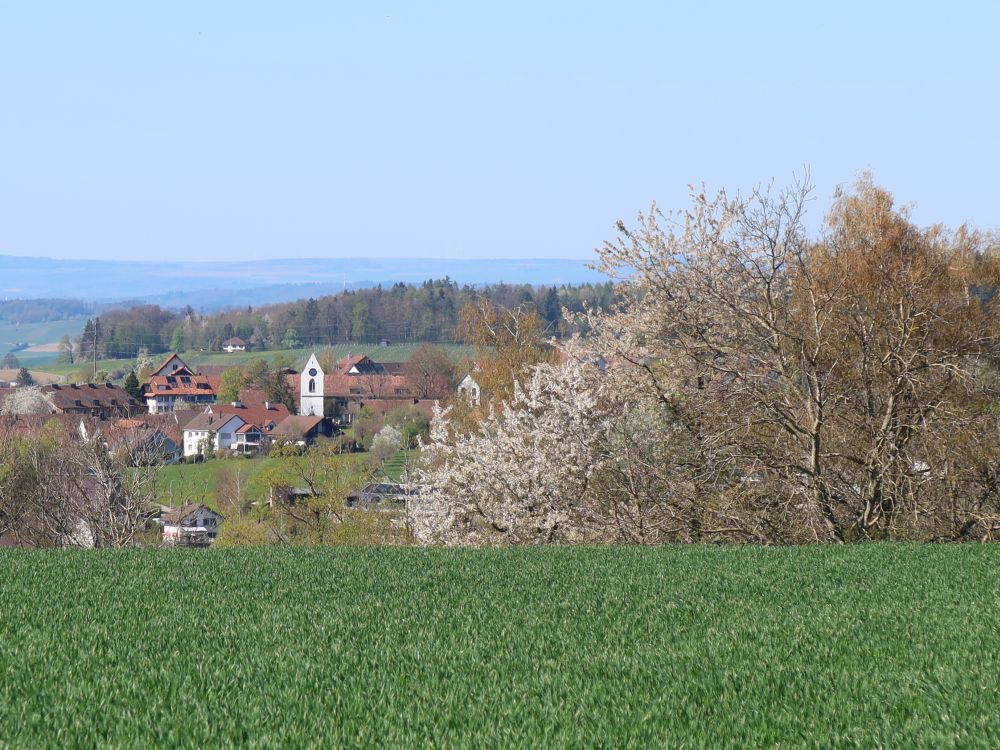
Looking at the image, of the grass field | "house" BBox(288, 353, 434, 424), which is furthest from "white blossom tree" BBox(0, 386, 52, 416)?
"house" BBox(288, 353, 434, 424)

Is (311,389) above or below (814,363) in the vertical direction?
below

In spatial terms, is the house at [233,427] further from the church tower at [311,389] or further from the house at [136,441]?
the house at [136,441]

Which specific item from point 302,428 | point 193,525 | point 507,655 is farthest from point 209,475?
point 507,655

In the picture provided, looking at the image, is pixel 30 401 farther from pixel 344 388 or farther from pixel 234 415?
pixel 344 388

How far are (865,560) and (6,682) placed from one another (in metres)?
11.6

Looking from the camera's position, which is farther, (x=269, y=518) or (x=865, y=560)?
(x=269, y=518)

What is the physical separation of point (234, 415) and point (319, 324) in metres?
75.1

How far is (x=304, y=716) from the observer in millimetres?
7438

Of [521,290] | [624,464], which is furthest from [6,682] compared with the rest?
[521,290]

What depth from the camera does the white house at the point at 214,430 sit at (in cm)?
9900

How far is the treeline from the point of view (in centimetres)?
17012

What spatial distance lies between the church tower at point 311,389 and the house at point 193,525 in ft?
206

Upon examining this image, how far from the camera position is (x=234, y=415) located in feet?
347

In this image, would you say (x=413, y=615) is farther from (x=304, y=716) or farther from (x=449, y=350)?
(x=449, y=350)
